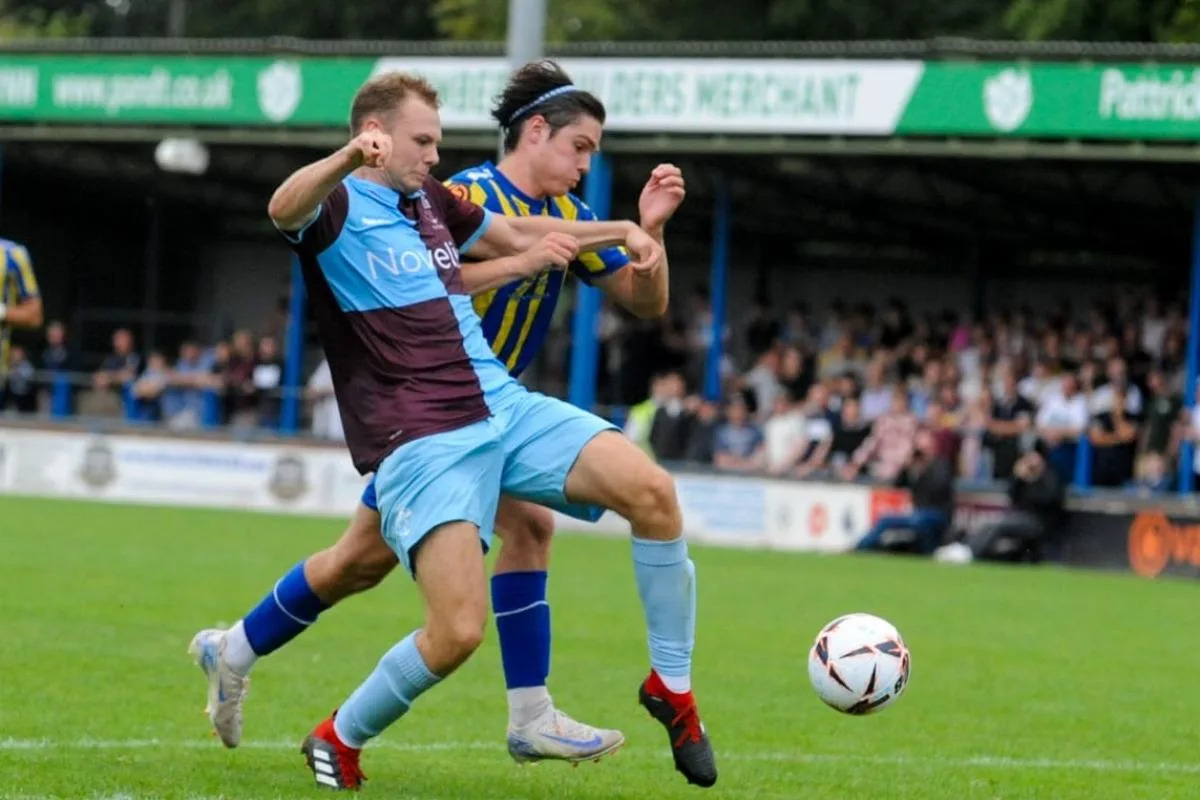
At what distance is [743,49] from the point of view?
74.3 ft

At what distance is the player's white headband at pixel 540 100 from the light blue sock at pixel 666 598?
143 cm

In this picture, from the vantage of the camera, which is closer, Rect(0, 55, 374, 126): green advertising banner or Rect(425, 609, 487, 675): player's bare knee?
Rect(425, 609, 487, 675): player's bare knee

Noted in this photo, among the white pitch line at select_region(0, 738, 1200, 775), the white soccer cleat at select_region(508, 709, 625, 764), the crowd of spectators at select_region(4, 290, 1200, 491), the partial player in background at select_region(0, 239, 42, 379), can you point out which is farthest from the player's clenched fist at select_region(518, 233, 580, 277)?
the crowd of spectators at select_region(4, 290, 1200, 491)

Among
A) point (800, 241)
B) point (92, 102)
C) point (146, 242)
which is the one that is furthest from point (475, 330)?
point (146, 242)

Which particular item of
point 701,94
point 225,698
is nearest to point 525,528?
point 225,698

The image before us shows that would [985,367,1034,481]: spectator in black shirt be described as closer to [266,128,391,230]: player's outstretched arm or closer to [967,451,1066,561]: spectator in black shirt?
[967,451,1066,561]: spectator in black shirt

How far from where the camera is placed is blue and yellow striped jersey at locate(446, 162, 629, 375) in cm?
665

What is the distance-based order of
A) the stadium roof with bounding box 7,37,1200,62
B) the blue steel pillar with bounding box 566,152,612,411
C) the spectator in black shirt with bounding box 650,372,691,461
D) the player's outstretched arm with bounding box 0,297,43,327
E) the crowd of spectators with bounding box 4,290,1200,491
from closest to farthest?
the player's outstretched arm with bounding box 0,297,43,327, the stadium roof with bounding box 7,37,1200,62, the crowd of spectators with bounding box 4,290,1200,491, the spectator in black shirt with bounding box 650,372,691,461, the blue steel pillar with bounding box 566,152,612,411

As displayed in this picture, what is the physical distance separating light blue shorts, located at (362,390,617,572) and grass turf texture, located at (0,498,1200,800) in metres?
0.79

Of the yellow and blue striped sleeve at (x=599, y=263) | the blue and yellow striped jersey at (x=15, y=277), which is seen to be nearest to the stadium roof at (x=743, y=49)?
the blue and yellow striped jersey at (x=15, y=277)

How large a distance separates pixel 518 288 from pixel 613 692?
2648mm

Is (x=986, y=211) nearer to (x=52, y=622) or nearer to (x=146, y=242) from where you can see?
(x=146, y=242)

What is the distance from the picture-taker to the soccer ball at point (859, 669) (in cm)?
645

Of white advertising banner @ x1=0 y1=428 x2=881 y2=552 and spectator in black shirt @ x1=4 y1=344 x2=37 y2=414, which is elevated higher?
spectator in black shirt @ x1=4 y1=344 x2=37 y2=414
